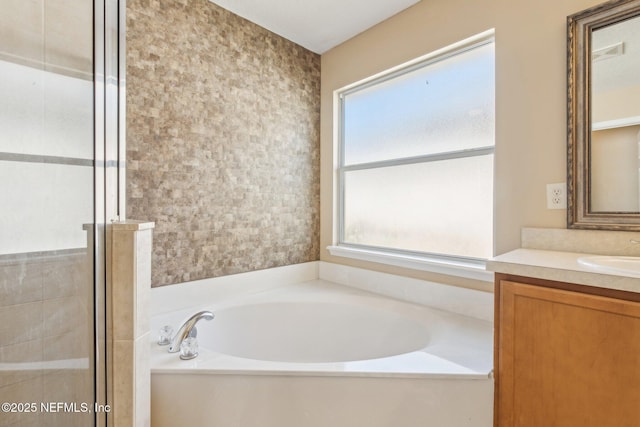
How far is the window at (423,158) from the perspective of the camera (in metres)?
1.79

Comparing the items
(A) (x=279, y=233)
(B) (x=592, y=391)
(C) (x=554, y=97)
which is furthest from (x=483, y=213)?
(A) (x=279, y=233)

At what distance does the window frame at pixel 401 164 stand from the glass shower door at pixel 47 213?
1.70 meters

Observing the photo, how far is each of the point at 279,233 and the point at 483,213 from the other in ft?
4.60

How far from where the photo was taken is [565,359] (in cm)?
98

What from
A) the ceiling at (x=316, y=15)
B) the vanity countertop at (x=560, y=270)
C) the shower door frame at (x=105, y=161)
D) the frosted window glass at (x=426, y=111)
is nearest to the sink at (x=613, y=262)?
the vanity countertop at (x=560, y=270)

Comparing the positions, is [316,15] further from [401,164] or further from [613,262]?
[613,262]

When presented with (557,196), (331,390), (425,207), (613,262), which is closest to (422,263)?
(425,207)

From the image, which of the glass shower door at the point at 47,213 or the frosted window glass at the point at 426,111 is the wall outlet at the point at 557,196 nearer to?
the frosted window glass at the point at 426,111

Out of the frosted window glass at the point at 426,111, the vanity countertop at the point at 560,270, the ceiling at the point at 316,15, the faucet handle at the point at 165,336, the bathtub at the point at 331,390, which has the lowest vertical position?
the bathtub at the point at 331,390

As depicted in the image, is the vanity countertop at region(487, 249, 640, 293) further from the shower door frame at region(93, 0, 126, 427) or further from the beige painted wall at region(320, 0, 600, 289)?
the shower door frame at region(93, 0, 126, 427)

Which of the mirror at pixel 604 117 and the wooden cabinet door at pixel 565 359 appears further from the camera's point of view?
the mirror at pixel 604 117

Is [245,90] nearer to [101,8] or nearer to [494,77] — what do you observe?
[101,8]

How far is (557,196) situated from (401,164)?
0.96m

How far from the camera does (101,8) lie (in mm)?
1055
